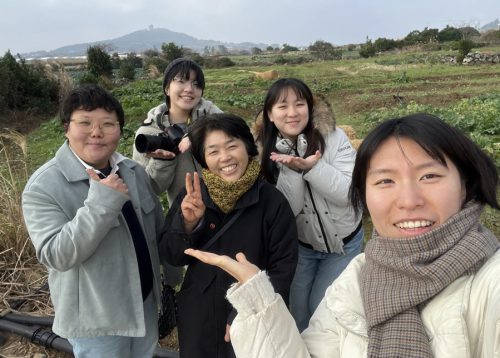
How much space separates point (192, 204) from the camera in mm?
1648

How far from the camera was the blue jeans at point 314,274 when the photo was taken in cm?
224

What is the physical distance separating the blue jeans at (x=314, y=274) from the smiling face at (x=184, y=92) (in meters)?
1.07

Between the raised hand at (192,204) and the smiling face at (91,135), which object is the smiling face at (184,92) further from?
the raised hand at (192,204)

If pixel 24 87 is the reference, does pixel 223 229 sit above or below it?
above

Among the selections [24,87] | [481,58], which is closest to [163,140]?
[24,87]

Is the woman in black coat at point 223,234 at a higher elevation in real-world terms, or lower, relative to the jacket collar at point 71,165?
lower

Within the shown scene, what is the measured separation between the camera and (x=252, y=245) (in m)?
1.76

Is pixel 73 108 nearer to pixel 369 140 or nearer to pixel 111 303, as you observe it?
pixel 111 303

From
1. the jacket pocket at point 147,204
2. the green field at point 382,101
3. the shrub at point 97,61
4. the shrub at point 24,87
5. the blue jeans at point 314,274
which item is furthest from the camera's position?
the shrub at point 97,61

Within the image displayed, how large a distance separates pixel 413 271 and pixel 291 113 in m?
1.25

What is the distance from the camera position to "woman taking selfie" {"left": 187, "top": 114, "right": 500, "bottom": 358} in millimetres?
945

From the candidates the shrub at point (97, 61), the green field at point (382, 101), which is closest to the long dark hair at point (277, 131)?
the green field at point (382, 101)

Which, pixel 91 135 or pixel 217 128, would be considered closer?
pixel 91 135

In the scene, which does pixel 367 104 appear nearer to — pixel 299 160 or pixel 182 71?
pixel 182 71
